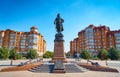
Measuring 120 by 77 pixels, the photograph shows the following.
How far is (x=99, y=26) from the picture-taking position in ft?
279

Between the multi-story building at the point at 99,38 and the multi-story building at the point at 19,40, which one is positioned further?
the multi-story building at the point at 99,38

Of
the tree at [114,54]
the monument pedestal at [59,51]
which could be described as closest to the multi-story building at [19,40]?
the tree at [114,54]

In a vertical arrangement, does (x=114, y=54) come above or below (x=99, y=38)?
below

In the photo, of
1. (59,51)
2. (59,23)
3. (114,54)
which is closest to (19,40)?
(114,54)

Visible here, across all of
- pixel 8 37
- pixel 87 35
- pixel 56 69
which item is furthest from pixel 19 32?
pixel 56 69

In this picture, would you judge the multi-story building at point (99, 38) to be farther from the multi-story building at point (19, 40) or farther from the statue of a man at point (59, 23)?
the statue of a man at point (59, 23)

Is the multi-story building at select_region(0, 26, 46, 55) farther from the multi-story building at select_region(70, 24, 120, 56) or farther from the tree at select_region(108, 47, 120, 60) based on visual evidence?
the tree at select_region(108, 47, 120, 60)

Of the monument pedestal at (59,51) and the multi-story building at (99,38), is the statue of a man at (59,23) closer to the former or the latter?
the monument pedestal at (59,51)

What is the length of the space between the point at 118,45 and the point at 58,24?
2529 inches

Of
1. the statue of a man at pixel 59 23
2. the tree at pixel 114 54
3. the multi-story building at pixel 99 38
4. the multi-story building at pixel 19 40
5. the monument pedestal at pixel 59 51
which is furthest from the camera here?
the multi-story building at pixel 99 38

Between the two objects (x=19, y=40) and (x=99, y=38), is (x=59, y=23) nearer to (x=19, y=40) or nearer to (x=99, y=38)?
(x=19, y=40)

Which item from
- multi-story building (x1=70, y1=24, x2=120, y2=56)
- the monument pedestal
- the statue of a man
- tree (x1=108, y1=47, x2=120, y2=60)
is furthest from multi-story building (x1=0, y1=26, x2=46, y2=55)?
the monument pedestal

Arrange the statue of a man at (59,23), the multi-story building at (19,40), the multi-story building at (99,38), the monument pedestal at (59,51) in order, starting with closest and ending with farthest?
1. the monument pedestal at (59,51)
2. the statue of a man at (59,23)
3. the multi-story building at (19,40)
4. the multi-story building at (99,38)

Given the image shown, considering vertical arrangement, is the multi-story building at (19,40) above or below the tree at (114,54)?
above
